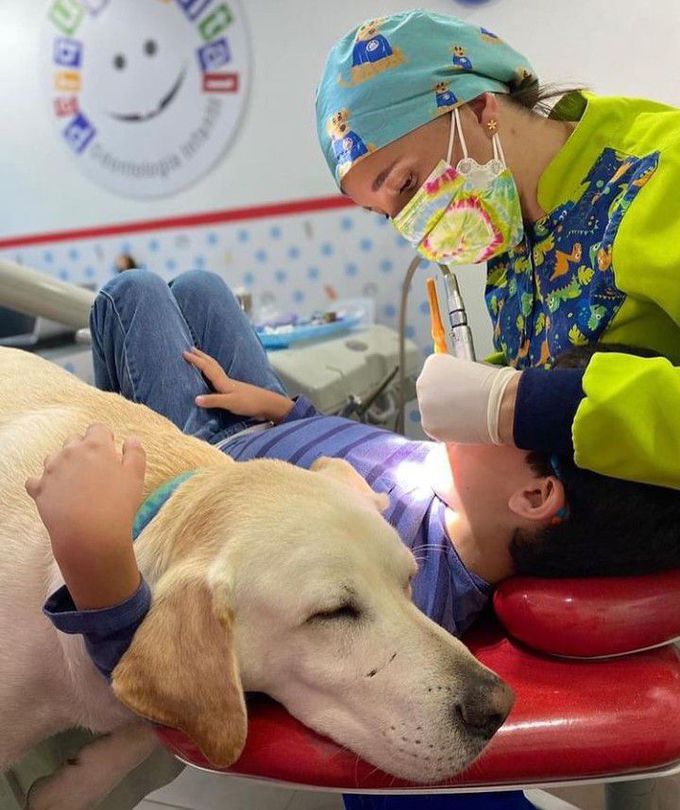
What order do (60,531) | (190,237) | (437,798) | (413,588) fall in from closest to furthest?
1. (60,531)
2. (437,798)
3. (413,588)
4. (190,237)

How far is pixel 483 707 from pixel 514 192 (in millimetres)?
852

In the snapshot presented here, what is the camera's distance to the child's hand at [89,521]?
2.32ft

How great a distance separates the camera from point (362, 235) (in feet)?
9.43

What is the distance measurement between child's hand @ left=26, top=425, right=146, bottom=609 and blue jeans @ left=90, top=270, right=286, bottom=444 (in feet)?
2.58

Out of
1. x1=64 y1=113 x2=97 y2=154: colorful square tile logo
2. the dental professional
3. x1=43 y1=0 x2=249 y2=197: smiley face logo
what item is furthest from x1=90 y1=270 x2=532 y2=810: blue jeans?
x1=64 y1=113 x2=97 y2=154: colorful square tile logo

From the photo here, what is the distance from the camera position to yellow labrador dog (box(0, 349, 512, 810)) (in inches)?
28.5

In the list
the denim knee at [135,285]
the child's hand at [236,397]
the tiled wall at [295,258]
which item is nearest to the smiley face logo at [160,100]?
the tiled wall at [295,258]

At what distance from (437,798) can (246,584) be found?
45 centimetres

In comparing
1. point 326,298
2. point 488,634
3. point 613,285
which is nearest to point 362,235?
point 326,298

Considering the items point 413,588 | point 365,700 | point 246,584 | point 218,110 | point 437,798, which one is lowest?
point 437,798

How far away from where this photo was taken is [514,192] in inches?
49.4

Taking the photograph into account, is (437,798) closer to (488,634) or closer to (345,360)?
(488,634)

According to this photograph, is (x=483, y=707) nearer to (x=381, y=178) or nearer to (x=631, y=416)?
(x=631, y=416)

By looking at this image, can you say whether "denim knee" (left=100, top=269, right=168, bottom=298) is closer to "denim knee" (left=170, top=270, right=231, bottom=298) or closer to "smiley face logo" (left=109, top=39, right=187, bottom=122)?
"denim knee" (left=170, top=270, right=231, bottom=298)
